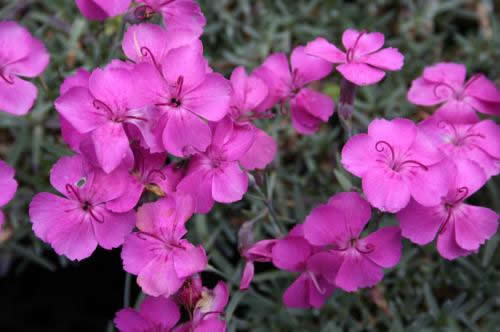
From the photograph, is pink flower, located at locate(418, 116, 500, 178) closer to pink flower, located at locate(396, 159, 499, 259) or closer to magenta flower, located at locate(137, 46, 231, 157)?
pink flower, located at locate(396, 159, 499, 259)

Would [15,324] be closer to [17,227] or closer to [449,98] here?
[17,227]

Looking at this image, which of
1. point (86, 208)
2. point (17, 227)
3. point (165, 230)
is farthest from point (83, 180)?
point (17, 227)

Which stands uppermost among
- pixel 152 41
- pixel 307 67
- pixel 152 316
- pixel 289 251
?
pixel 152 41

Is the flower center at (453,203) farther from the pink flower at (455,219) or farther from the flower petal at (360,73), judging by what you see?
the flower petal at (360,73)

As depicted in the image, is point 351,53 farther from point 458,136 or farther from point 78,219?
point 78,219

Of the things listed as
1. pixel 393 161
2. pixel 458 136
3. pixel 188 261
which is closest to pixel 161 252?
pixel 188 261
